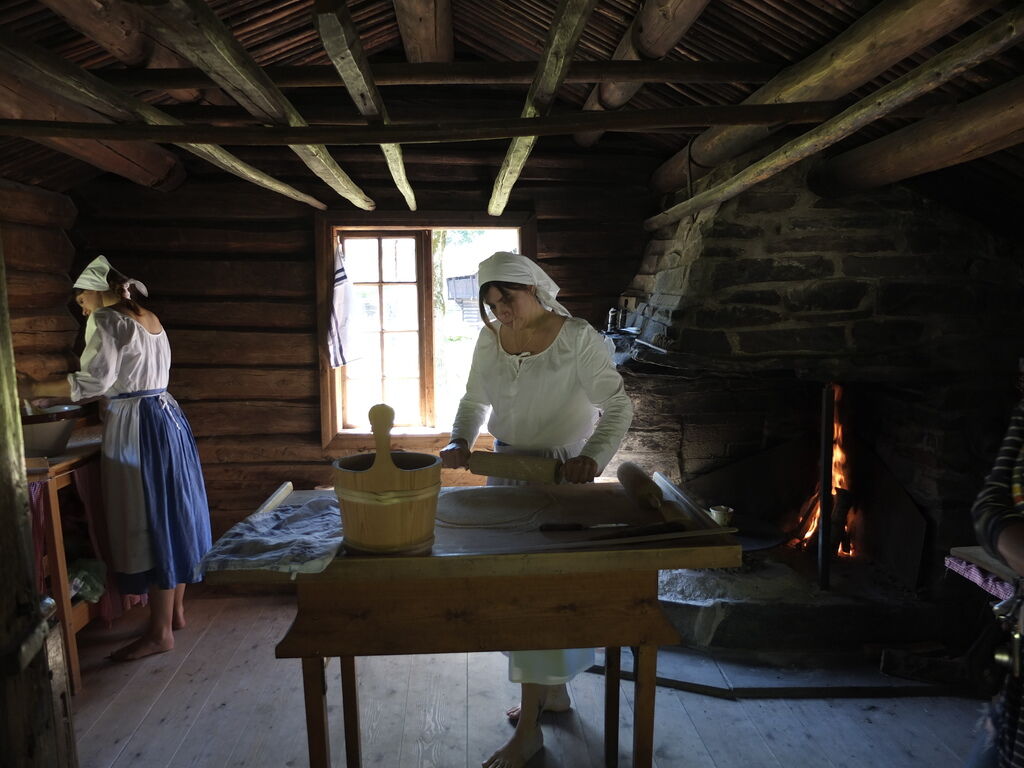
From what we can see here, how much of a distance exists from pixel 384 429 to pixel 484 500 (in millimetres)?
606

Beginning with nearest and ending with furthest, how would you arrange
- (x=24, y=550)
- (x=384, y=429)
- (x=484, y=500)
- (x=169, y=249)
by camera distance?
1. (x=24, y=550)
2. (x=384, y=429)
3. (x=484, y=500)
4. (x=169, y=249)

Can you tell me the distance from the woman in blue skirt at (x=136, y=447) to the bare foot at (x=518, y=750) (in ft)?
7.02

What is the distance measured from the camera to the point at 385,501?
1.73 metres

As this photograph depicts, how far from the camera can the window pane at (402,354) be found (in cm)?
517

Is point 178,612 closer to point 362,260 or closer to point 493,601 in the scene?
point 362,260

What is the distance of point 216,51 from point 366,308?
3.13 metres

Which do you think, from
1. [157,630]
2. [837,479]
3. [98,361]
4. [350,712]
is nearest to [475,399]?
[350,712]

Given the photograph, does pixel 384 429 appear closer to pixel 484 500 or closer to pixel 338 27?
pixel 484 500

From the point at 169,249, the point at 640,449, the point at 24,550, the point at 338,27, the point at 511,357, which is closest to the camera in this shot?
the point at 24,550

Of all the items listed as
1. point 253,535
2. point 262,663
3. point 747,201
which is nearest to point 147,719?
point 262,663

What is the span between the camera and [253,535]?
6.35 ft

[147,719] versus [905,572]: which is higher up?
[905,572]

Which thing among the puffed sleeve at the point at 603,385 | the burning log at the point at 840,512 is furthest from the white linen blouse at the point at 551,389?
the burning log at the point at 840,512

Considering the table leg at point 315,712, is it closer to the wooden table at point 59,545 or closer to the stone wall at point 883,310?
the wooden table at point 59,545
